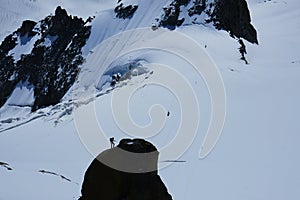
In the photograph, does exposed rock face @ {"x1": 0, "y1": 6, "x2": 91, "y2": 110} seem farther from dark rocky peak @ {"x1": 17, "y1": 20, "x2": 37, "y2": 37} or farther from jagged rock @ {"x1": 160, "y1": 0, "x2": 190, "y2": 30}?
jagged rock @ {"x1": 160, "y1": 0, "x2": 190, "y2": 30}

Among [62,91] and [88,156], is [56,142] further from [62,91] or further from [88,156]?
[62,91]

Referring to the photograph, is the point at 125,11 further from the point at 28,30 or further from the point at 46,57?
the point at 28,30

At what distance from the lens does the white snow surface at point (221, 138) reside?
9305mm

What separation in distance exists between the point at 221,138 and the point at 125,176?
29.1 feet

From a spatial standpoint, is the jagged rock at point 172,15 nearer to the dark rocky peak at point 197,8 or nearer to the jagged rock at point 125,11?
the dark rocky peak at point 197,8

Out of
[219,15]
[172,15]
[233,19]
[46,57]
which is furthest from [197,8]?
[46,57]

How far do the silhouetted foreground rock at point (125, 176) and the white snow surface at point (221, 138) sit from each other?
3831 millimetres

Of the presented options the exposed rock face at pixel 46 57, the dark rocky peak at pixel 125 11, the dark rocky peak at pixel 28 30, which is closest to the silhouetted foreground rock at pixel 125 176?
the dark rocky peak at pixel 125 11

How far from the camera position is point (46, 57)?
2424 inches

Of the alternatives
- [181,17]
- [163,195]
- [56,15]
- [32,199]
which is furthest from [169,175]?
[56,15]

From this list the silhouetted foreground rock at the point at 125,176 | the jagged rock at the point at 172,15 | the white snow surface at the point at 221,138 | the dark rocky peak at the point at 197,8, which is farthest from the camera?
the jagged rock at the point at 172,15

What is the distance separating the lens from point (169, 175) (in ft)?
33.2

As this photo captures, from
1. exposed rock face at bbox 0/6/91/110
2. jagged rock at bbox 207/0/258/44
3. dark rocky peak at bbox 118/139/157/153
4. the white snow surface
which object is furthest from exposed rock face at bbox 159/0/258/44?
dark rocky peak at bbox 118/139/157/153

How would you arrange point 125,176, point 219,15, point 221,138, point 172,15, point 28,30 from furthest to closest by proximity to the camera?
point 28,30, point 172,15, point 219,15, point 221,138, point 125,176
